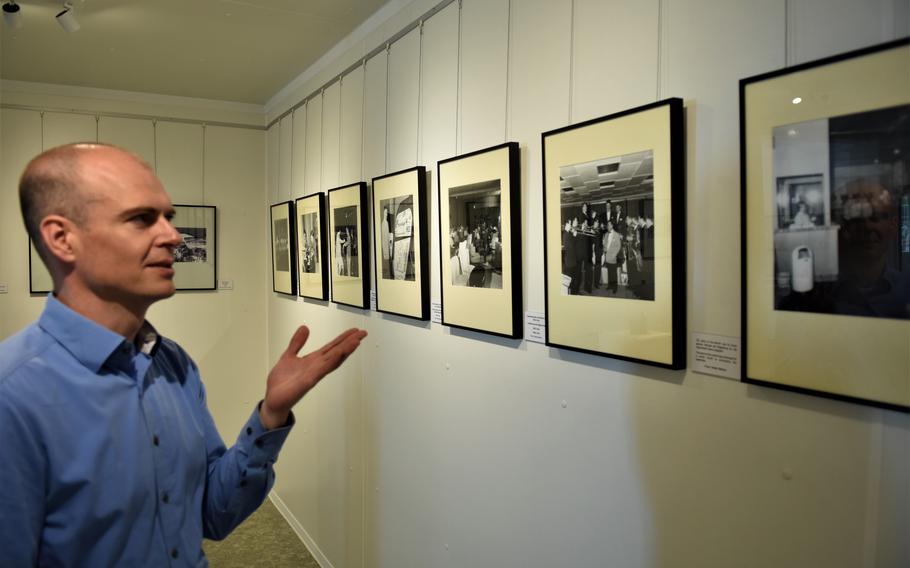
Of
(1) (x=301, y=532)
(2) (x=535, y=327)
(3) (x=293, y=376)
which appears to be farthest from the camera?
(1) (x=301, y=532)

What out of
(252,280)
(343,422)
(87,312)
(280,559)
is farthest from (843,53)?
(252,280)

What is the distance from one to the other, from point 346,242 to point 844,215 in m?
2.81

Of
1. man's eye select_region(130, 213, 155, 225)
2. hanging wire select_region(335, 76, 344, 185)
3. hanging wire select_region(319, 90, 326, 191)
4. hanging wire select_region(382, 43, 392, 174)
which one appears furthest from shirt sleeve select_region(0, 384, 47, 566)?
hanging wire select_region(319, 90, 326, 191)

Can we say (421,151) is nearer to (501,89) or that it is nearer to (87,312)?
(501,89)

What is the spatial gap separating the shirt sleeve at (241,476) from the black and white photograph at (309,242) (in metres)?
2.70

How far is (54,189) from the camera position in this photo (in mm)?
1193

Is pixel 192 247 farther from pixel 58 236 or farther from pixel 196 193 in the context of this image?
pixel 58 236

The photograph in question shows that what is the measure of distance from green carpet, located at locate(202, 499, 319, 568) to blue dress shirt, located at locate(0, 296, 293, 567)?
3065mm

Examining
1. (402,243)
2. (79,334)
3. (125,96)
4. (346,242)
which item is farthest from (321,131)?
A: (79,334)

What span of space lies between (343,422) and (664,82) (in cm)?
291

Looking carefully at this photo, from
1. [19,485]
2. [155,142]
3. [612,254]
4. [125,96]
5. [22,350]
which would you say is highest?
[125,96]

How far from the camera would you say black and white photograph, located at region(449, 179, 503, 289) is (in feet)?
7.42

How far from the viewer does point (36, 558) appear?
113 cm

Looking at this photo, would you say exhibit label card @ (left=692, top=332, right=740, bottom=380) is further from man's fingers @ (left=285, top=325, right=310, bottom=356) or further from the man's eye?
the man's eye
